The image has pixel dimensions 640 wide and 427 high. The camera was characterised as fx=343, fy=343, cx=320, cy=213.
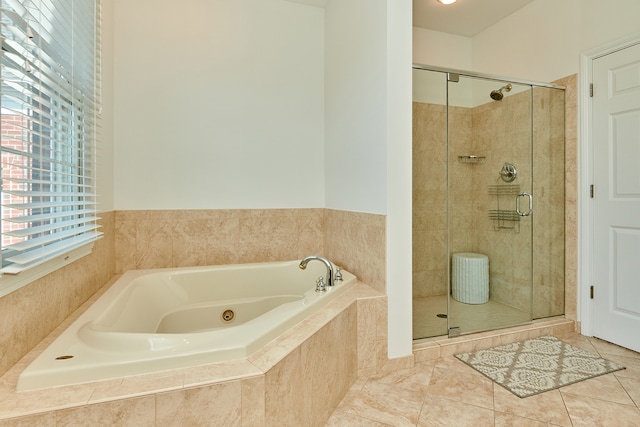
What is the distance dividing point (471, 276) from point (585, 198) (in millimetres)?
990

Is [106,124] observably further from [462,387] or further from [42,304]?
[462,387]

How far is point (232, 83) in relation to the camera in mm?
2715

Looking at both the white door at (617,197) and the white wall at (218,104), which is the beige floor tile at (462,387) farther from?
the white wall at (218,104)

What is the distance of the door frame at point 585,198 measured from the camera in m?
2.48

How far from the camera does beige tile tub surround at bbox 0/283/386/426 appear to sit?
905mm

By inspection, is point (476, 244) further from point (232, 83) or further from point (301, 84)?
point (232, 83)

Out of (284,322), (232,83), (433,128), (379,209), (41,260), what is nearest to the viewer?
(41,260)

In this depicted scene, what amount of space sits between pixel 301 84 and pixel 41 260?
2264 mm

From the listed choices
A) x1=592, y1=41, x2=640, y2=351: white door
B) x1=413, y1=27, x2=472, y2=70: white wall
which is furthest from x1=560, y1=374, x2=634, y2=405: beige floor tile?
x1=413, y1=27, x2=472, y2=70: white wall

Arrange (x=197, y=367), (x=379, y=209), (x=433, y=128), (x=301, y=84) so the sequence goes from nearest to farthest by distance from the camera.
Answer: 1. (x=197, y=367)
2. (x=379, y=209)
3. (x=433, y=128)
4. (x=301, y=84)

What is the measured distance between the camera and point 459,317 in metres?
2.47

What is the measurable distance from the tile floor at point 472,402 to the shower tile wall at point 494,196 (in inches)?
28.4

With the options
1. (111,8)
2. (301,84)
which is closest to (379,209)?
(301,84)

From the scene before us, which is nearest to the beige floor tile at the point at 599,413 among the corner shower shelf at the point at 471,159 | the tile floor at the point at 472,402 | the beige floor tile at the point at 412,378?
the tile floor at the point at 472,402
